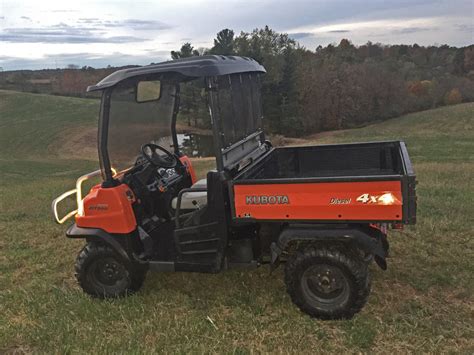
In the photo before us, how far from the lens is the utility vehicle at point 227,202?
377 cm

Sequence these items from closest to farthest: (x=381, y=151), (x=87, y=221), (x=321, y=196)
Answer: (x=321, y=196)
(x=87, y=221)
(x=381, y=151)

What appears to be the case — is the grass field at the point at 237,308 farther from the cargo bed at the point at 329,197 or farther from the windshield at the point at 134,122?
the windshield at the point at 134,122

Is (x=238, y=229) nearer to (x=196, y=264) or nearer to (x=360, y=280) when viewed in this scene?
(x=196, y=264)

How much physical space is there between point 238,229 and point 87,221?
4.81 ft

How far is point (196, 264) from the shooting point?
433cm

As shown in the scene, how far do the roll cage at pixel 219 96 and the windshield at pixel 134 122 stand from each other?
10cm

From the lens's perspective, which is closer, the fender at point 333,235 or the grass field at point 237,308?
the grass field at point 237,308

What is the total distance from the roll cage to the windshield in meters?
0.10

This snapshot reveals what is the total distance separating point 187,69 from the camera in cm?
387

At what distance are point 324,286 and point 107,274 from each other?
2.14 m

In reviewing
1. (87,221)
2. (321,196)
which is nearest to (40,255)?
(87,221)

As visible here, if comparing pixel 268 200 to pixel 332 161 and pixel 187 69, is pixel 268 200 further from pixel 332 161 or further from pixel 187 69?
pixel 332 161

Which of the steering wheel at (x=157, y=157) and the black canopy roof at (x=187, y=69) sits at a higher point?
the black canopy roof at (x=187, y=69)

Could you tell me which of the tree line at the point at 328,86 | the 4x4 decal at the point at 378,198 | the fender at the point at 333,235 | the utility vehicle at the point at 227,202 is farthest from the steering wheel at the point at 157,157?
the tree line at the point at 328,86
